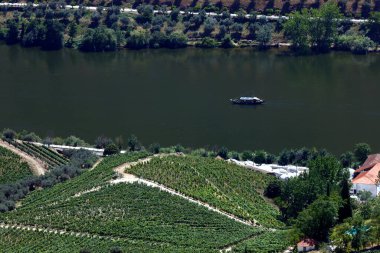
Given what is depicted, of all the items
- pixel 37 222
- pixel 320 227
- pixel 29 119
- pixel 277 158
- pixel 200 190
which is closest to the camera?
pixel 320 227

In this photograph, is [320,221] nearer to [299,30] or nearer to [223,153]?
[223,153]

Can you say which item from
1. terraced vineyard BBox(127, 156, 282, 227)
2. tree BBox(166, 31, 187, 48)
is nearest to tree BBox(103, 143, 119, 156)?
terraced vineyard BBox(127, 156, 282, 227)

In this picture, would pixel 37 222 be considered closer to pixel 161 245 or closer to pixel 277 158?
pixel 161 245

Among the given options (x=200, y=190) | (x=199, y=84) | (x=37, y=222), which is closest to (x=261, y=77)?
(x=199, y=84)

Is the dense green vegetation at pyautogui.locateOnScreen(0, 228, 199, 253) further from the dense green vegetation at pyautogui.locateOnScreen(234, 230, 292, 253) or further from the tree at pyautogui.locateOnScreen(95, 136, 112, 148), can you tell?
the tree at pyautogui.locateOnScreen(95, 136, 112, 148)

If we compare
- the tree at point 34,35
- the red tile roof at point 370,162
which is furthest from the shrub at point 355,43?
the red tile roof at point 370,162
